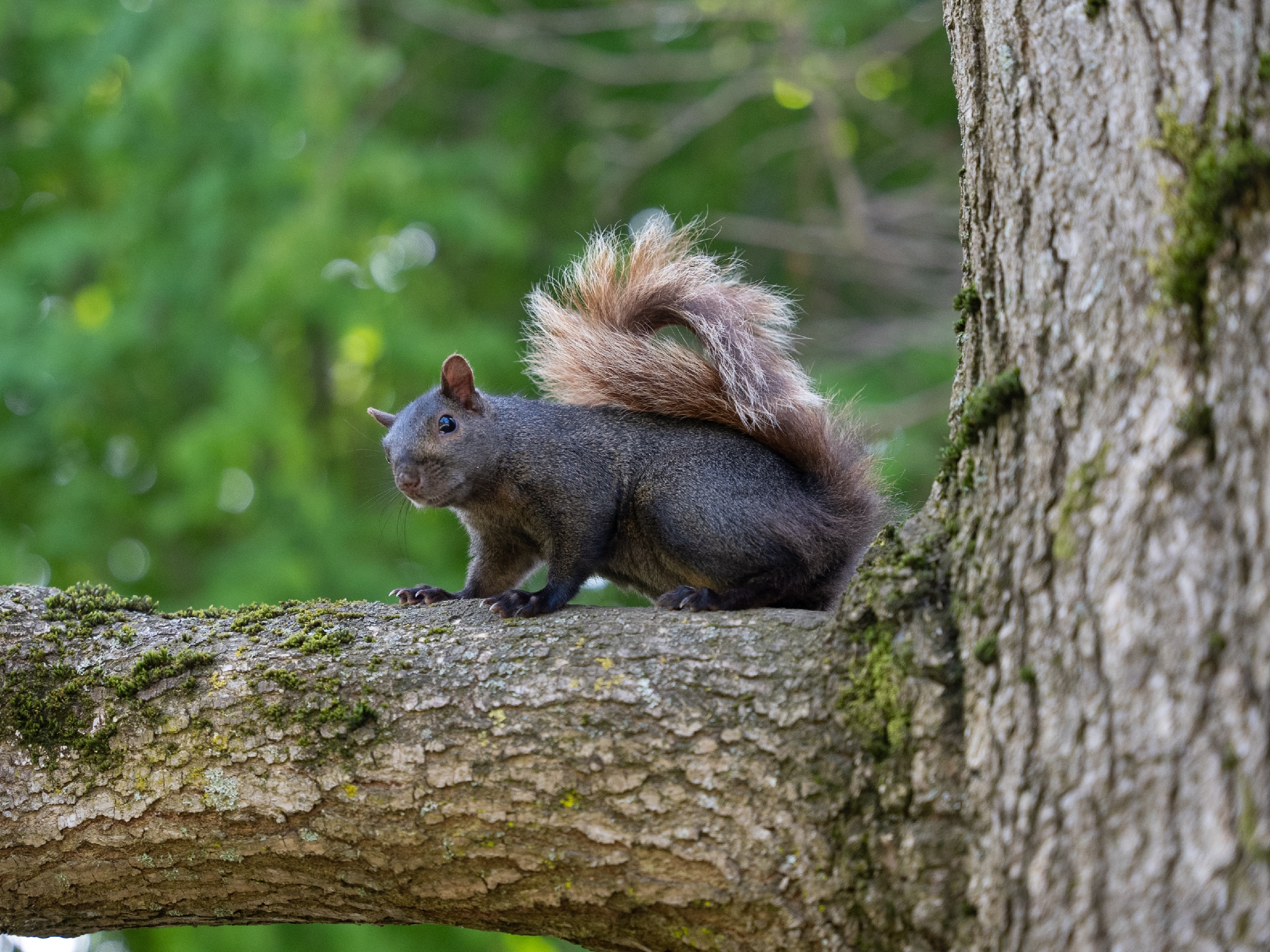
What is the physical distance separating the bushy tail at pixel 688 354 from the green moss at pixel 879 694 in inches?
46.6

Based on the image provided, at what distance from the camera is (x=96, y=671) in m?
2.30

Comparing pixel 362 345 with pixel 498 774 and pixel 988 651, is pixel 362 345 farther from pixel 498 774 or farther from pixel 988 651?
pixel 988 651

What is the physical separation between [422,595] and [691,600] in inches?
28.6

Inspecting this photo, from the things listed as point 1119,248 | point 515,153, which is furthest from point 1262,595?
point 515,153

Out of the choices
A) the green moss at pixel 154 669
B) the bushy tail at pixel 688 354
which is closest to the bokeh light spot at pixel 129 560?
the bushy tail at pixel 688 354

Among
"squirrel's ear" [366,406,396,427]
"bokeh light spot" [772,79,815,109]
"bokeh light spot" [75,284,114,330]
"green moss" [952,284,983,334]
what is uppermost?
"bokeh light spot" [772,79,815,109]

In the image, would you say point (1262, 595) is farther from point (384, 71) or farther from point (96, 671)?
point (384, 71)

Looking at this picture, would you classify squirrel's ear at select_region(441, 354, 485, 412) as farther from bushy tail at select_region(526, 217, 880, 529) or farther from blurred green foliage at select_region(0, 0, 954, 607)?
blurred green foliage at select_region(0, 0, 954, 607)

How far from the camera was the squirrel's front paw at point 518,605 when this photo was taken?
2652mm

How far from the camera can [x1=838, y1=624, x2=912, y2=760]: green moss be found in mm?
1821

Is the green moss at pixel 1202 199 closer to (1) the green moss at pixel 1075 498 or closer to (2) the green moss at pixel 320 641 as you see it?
(1) the green moss at pixel 1075 498

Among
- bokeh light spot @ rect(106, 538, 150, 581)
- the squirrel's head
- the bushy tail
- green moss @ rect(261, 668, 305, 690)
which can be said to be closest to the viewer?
green moss @ rect(261, 668, 305, 690)

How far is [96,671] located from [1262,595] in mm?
1991

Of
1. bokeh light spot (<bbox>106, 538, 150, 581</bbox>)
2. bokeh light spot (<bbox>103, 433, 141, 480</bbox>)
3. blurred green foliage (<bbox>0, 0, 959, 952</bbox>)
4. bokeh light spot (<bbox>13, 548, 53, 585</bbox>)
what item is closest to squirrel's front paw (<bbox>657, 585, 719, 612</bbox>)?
blurred green foliage (<bbox>0, 0, 959, 952</bbox>)
